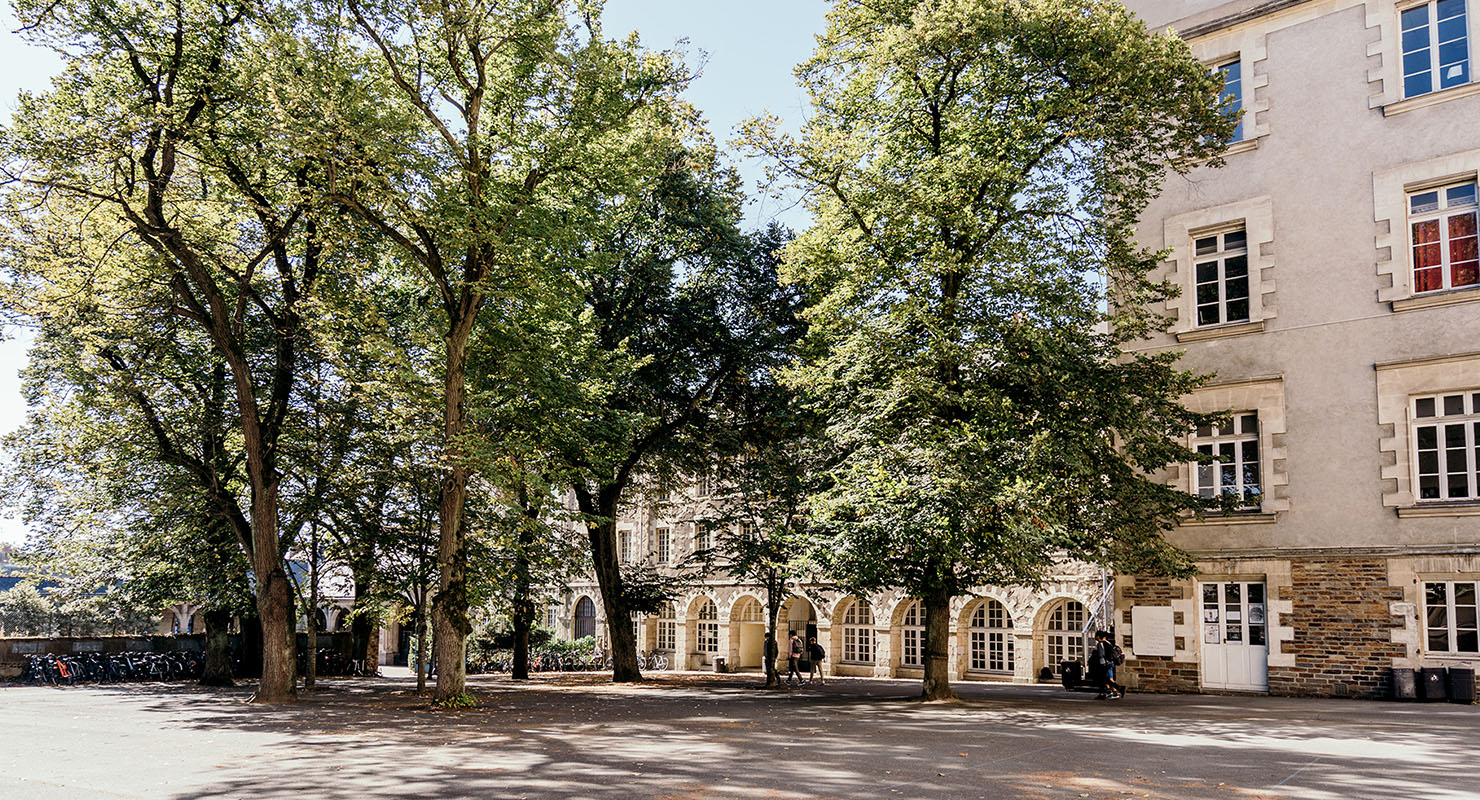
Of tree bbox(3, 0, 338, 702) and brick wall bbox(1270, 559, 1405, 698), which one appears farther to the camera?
brick wall bbox(1270, 559, 1405, 698)

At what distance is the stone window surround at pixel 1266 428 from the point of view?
70.5 ft

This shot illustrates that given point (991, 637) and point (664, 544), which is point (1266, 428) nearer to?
point (991, 637)

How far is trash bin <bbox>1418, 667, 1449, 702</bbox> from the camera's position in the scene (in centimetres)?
1897

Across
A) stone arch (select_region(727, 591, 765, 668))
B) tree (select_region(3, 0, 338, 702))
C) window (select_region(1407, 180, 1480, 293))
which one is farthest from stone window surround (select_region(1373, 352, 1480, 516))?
stone arch (select_region(727, 591, 765, 668))

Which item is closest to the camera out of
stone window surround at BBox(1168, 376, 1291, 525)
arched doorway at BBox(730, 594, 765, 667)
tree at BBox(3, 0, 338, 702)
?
tree at BBox(3, 0, 338, 702)

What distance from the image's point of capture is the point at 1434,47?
2053 cm

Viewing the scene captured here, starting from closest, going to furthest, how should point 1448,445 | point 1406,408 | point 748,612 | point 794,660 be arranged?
point 1448,445
point 1406,408
point 794,660
point 748,612

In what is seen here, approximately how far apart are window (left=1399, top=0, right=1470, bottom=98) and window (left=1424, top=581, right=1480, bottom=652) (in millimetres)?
9257

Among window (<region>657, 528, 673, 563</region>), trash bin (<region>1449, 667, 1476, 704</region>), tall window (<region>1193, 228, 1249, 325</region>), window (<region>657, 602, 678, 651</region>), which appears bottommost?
window (<region>657, 602, 678, 651</region>)

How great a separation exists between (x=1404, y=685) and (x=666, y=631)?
31676 millimetres

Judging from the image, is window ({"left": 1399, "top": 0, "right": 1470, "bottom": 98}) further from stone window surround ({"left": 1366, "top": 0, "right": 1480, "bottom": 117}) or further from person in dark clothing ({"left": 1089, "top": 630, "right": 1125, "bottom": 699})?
person in dark clothing ({"left": 1089, "top": 630, "right": 1125, "bottom": 699})

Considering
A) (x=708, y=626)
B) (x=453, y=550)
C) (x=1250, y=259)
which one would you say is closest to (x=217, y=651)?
(x=453, y=550)

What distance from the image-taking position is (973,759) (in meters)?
11.4

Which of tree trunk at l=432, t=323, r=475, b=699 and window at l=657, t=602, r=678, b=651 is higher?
tree trunk at l=432, t=323, r=475, b=699
